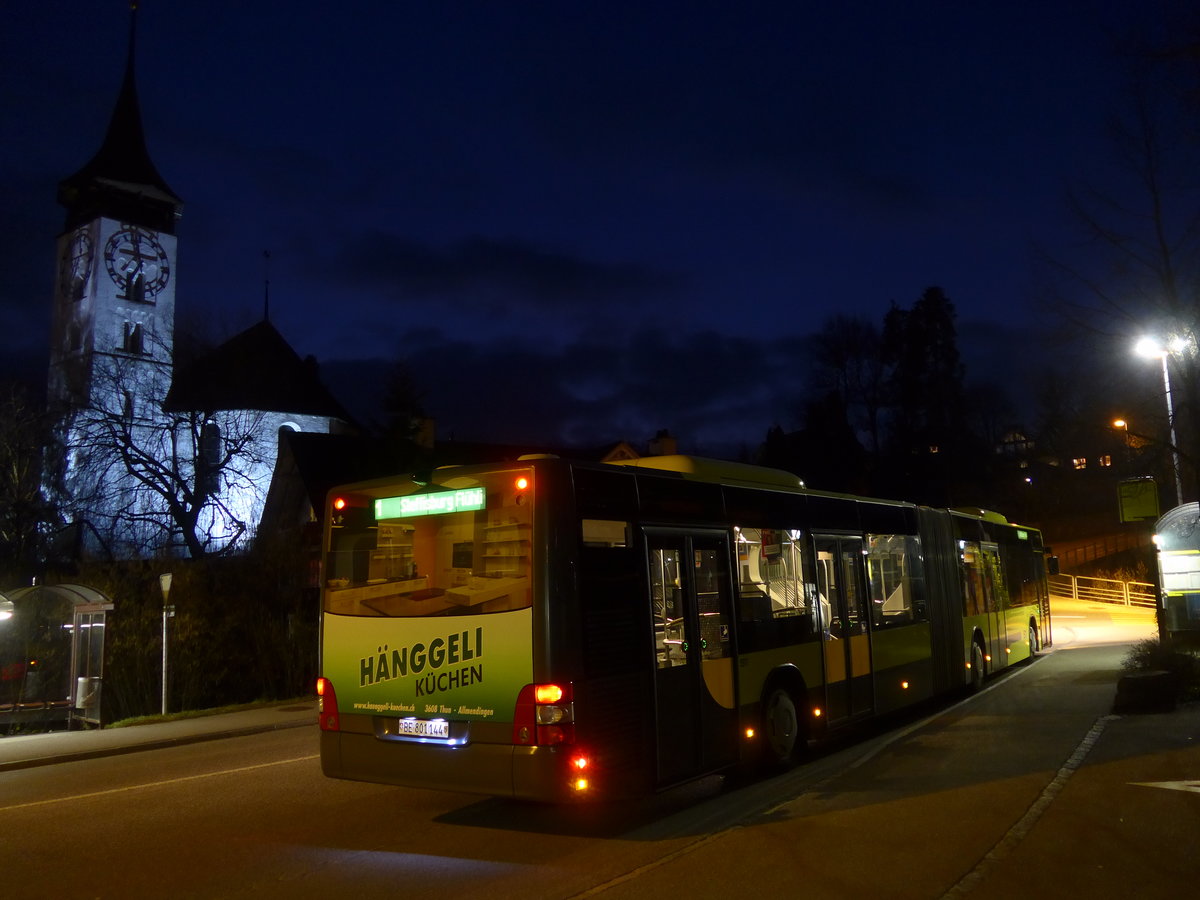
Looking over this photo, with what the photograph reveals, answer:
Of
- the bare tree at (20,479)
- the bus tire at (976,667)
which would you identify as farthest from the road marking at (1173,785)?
the bare tree at (20,479)

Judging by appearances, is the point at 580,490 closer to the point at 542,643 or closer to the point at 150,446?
the point at 542,643

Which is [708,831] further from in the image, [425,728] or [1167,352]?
[1167,352]

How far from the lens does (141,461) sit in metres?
39.8

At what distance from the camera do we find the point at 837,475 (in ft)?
212

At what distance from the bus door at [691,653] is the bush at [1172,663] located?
22.7ft

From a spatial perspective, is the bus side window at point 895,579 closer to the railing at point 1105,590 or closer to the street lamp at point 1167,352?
the street lamp at point 1167,352

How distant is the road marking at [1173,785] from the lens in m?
8.40

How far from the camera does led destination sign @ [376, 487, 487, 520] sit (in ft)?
27.5

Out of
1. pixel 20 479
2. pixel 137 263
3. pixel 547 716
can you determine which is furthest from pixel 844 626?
pixel 137 263

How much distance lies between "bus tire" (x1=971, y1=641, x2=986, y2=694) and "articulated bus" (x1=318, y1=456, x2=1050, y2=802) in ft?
21.5

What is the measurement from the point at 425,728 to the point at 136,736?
10.5m

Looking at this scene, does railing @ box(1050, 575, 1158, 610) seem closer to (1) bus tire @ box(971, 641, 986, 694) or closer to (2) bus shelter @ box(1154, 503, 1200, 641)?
(2) bus shelter @ box(1154, 503, 1200, 641)

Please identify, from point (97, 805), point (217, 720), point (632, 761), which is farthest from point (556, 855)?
point (217, 720)

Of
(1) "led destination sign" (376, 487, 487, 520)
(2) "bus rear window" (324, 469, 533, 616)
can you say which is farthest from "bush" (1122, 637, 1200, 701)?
(1) "led destination sign" (376, 487, 487, 520)
